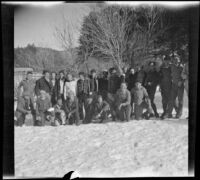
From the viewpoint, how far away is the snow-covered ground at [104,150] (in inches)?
135

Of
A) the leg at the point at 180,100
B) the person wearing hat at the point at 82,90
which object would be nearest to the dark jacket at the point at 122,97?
the person wearing hat at the point at 82,90

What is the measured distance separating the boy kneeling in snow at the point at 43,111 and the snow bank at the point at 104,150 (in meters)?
0.09

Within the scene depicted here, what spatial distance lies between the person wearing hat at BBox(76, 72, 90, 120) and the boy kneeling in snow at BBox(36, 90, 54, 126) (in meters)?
0.33

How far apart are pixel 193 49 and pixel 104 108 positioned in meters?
1.16

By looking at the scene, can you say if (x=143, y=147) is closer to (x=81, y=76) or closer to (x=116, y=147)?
(x=116, y=147)

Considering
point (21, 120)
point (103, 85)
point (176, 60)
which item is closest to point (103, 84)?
point (103, 85)

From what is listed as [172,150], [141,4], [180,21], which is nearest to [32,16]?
[141,4]

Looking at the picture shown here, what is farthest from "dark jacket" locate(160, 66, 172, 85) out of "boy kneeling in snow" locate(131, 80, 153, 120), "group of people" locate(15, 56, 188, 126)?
"boy kneeling in snow" locate(131, 80, 153, 120)

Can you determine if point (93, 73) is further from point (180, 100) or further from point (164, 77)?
point (180, 100)

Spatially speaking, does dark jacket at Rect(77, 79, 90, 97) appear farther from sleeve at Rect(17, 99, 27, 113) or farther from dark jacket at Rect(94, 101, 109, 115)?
sleeve at Rect(17, 99, 27, 113)

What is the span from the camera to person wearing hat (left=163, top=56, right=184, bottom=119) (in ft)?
11.6

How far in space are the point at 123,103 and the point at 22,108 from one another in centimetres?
110

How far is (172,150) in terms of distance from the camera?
3473 mm

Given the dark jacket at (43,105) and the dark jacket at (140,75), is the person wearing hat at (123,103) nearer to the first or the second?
the dark jacket at (140,75)
